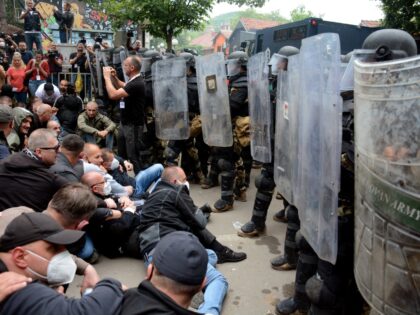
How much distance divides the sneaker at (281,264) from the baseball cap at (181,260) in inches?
83.2

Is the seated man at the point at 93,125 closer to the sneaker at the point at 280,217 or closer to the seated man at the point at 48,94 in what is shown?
the seated man at the point at 48,94

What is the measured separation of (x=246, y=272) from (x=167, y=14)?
866 centimetres

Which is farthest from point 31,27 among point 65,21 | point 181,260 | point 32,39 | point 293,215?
point 181,260

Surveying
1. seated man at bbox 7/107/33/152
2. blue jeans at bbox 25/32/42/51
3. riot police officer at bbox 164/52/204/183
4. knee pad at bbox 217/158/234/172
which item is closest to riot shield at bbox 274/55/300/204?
knee pad at bbox 217/158/234/172

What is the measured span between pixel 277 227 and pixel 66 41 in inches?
531

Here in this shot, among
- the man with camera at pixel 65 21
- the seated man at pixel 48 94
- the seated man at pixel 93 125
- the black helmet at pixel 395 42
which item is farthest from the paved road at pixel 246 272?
the man with camera at pixel 65 21

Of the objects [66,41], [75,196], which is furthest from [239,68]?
[66,41]

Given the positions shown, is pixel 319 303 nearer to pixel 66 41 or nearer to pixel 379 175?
pixel 379 175

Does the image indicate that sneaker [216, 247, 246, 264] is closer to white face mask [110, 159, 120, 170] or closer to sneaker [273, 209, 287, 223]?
sneaker [273, 209, 287, 223]

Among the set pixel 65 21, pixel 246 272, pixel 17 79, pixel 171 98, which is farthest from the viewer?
pixel 65 21

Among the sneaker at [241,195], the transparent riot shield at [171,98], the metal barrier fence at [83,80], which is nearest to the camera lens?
the sneaker at [241,195]

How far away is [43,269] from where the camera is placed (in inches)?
67.3

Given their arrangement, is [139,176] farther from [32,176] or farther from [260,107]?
[32,176]

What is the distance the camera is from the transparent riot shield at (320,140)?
207 cm
